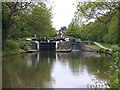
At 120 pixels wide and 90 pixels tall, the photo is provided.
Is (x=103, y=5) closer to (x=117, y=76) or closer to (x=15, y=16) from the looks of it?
(x=117, y=76)

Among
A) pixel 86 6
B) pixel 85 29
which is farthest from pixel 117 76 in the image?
pixel 85 29

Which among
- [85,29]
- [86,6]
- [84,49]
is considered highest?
[86,6]

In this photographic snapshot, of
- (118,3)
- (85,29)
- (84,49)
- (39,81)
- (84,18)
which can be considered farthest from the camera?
(84,49)

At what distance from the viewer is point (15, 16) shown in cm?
2241

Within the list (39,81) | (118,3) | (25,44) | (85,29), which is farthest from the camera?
(25,44)

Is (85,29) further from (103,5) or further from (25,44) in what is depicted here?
(25,44)

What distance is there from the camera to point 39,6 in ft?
72.1

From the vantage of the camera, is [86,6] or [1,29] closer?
[86,6]

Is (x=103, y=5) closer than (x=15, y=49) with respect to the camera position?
Yes

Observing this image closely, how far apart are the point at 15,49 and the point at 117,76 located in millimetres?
21538

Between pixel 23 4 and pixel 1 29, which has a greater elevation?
pixel 23 4

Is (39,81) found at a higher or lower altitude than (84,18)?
lower

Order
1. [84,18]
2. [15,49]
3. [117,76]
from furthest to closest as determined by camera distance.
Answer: [15,49] < [84,18] < [117,76]

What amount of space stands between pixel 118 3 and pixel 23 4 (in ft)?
40.8
